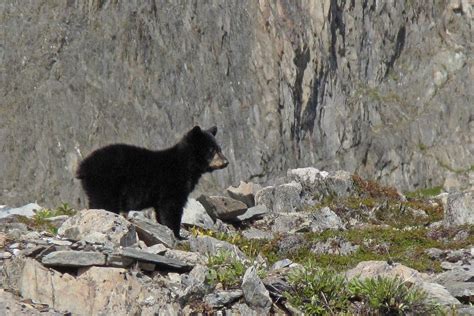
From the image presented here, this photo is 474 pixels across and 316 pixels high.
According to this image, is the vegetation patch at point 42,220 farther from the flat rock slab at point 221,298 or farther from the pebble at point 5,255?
the flat rock slab at point 221,298

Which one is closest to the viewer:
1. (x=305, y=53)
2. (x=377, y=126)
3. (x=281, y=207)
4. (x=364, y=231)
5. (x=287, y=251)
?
(x=287, y=251)

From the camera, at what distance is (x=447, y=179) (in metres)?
93.8

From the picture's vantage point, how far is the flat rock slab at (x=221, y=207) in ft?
67.1

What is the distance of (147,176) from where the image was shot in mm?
16016

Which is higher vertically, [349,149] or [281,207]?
[281,207]

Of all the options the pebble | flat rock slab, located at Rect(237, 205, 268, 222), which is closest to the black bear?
flat rock slab, located at Rect(237, 205, 268, 222)

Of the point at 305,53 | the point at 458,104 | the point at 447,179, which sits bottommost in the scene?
the point at 447,179

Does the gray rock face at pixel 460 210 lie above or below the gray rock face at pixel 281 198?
above

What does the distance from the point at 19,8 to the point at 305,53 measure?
86.1 ft

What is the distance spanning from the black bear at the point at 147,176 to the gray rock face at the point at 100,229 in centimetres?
272

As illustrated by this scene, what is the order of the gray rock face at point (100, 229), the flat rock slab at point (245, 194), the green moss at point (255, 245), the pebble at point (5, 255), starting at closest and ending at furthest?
1. the pebble at point (5, 255)
2. the gray rock face at point (100, 229)
3. the green moss at point (255, 245)
4. the flat rock slab at point (245, 194)

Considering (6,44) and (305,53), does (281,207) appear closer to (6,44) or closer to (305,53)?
(6,44)

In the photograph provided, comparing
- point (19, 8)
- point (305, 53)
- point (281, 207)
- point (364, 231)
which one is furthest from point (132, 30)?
point (364, 231)

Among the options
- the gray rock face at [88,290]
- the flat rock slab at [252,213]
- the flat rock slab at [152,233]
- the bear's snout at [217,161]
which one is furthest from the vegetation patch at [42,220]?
the flat rock slab at [252,213]
